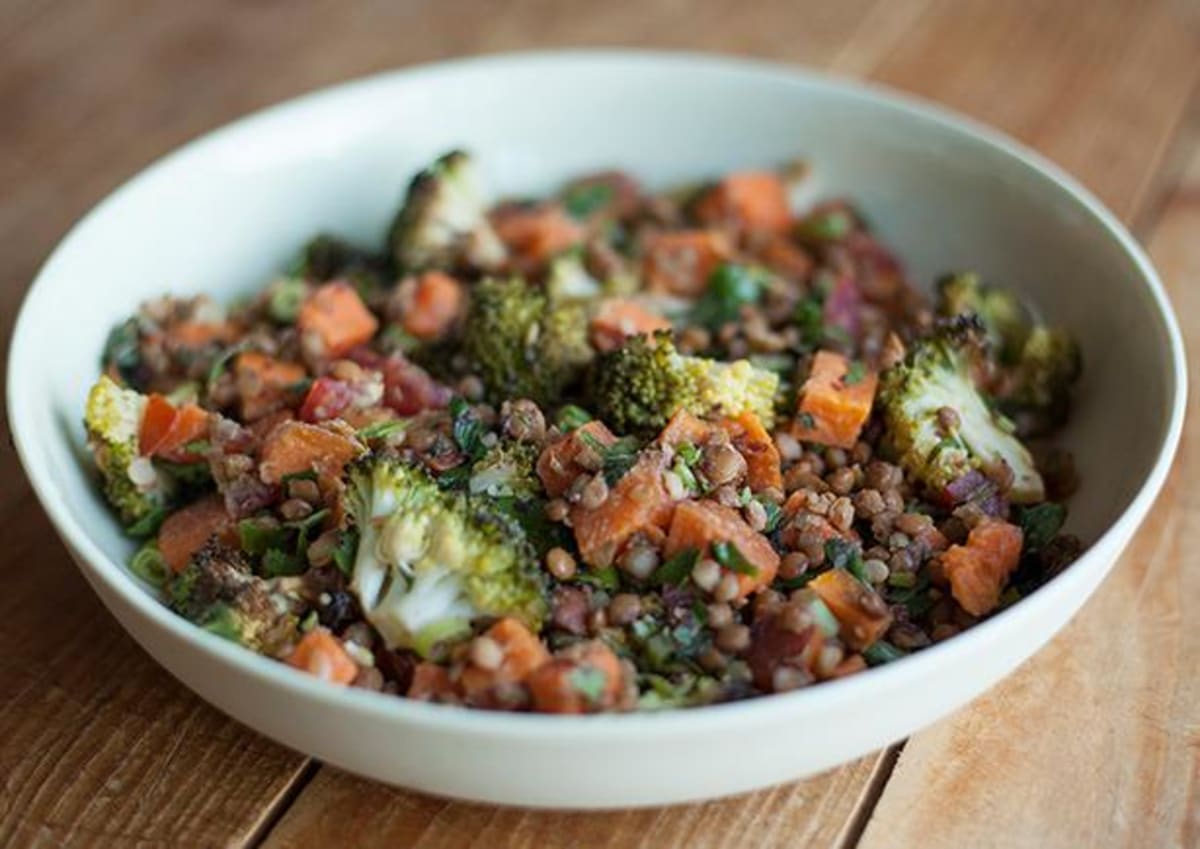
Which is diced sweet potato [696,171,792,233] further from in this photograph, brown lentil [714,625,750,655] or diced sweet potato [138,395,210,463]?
brown lentil [714,625,750,655]

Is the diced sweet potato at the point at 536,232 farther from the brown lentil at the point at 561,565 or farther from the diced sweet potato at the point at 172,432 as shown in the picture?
the brown lentil at the point at 561,565

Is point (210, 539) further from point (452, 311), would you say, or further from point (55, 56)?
point (55, 56)

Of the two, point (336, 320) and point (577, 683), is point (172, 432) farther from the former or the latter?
point (577, 683)

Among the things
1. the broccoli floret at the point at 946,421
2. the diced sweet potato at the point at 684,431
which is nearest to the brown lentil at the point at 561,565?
the diced sweet potato at the point at 684,431

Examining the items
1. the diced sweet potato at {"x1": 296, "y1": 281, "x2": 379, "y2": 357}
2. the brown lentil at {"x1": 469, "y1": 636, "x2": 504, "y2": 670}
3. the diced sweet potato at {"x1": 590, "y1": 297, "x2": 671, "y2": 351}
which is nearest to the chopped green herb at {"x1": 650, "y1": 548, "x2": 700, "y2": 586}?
the brown lentil at {"x1": 469, "y1": 636, "x2": 504, "y2": 670}

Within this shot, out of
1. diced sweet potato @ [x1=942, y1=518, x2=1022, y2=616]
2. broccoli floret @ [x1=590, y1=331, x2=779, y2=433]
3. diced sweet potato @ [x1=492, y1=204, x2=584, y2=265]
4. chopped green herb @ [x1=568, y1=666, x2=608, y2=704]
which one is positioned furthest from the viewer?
diced sweet potato @ [x1=492, y1=204, x2=584, y2=265]

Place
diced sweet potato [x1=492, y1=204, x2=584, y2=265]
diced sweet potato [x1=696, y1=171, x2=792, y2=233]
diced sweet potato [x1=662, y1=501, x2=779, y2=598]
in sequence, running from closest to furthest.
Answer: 1. diced sweet potato [x1=662, y1=501, x2=779, y2=598]
2. diced sweet potato [x1=492, y1=204, x2=584, y2=265]
3. diced sweet potato [x1=696, y1=171, x2=792, y2=233]
